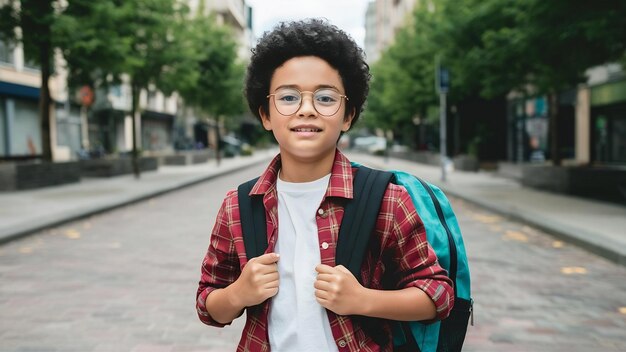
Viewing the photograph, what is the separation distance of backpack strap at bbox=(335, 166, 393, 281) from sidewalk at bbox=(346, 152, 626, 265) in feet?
21.6

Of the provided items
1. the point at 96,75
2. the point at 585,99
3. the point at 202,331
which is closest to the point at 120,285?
the point at 202,331

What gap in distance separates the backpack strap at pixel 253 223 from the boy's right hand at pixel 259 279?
0.06 m

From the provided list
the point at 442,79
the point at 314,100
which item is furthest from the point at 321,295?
the point at 442,79

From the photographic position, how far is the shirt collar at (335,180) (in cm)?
172

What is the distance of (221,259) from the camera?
1.86 meters

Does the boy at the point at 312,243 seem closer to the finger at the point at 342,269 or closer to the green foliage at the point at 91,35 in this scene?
the finger at the point at 342,269

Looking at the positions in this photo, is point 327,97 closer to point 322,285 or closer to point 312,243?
point 312,243

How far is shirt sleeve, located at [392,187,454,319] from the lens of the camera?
66.4 inches

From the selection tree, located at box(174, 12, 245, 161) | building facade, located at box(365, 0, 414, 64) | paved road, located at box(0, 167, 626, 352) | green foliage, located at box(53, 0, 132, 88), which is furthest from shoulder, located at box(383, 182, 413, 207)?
tree, located at box(174, 12, 245, 161)

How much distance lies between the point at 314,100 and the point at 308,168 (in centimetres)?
18

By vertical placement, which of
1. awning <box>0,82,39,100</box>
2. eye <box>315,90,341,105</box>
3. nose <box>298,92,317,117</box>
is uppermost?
awning <box>0,82,39,100</box>

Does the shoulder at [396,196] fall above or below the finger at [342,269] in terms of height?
above

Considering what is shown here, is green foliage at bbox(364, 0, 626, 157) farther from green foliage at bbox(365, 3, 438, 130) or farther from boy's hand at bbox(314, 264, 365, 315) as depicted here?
boy's hand at bbox(314, 264, 365, 315)

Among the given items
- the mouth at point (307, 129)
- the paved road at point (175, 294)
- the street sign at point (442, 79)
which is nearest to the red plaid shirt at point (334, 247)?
the mouth at point (307, 129)
